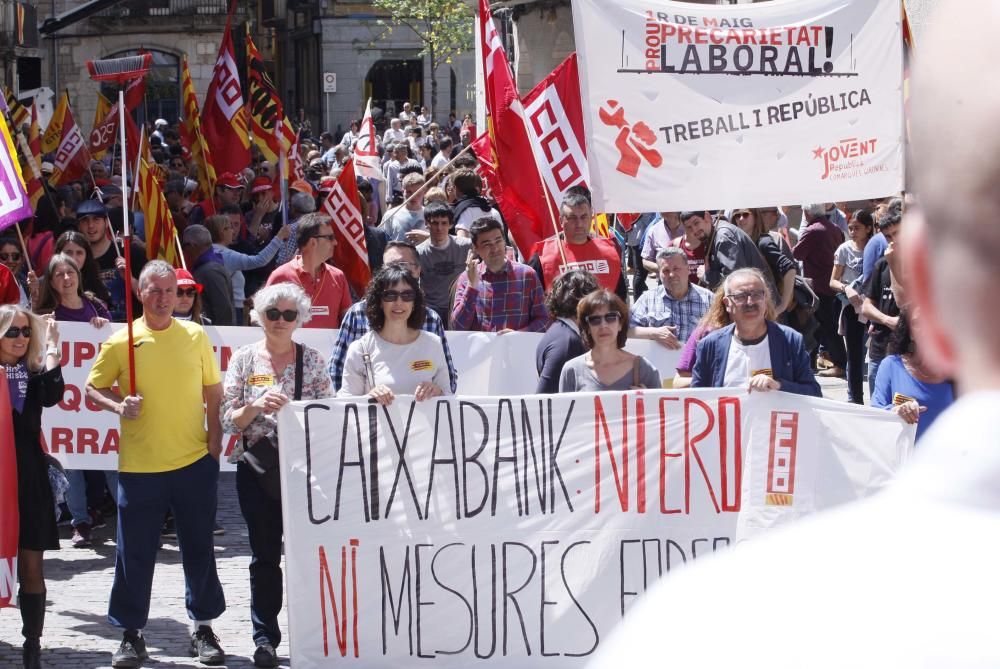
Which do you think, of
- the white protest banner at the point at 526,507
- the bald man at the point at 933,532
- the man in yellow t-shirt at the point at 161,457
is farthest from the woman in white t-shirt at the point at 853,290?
the bald man at the point at 933,532

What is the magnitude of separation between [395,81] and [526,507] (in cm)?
5429

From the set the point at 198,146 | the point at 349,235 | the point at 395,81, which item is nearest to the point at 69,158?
the point at 198,146

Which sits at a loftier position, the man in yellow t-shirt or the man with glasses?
the man with glasses

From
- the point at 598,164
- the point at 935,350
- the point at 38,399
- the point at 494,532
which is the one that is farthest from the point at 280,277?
the point at 935,350

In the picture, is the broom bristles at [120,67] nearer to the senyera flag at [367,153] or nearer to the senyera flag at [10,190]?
the senyera flag at [367,153]

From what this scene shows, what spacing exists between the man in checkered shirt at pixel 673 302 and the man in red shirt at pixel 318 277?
5.82 ft

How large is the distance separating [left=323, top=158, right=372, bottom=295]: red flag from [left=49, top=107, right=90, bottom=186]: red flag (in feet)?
25.4

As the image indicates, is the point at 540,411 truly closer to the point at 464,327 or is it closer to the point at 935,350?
the point at 464,327

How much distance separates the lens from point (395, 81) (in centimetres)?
5912

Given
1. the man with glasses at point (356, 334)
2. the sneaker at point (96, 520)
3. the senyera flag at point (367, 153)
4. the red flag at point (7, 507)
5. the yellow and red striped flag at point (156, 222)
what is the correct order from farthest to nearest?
the senyera flag at point (367, 153) < the yellow and red striped flag at point (156, 222) < the sneaker at point (96, 520) < the man with glasses at point (356, 334) < the red flag at point (7, 507)

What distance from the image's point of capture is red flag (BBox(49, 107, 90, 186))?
1708cm

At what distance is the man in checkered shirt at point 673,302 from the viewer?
8016mm

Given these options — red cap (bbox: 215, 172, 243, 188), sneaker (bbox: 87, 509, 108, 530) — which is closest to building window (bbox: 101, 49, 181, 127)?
red cap (bbox: 215, 172, 243, 188)

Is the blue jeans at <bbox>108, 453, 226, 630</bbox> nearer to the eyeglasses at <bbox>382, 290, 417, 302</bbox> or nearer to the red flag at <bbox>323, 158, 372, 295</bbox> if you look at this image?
the eyeglasses at <bbox>382, 290, 417, 302</bbox>
